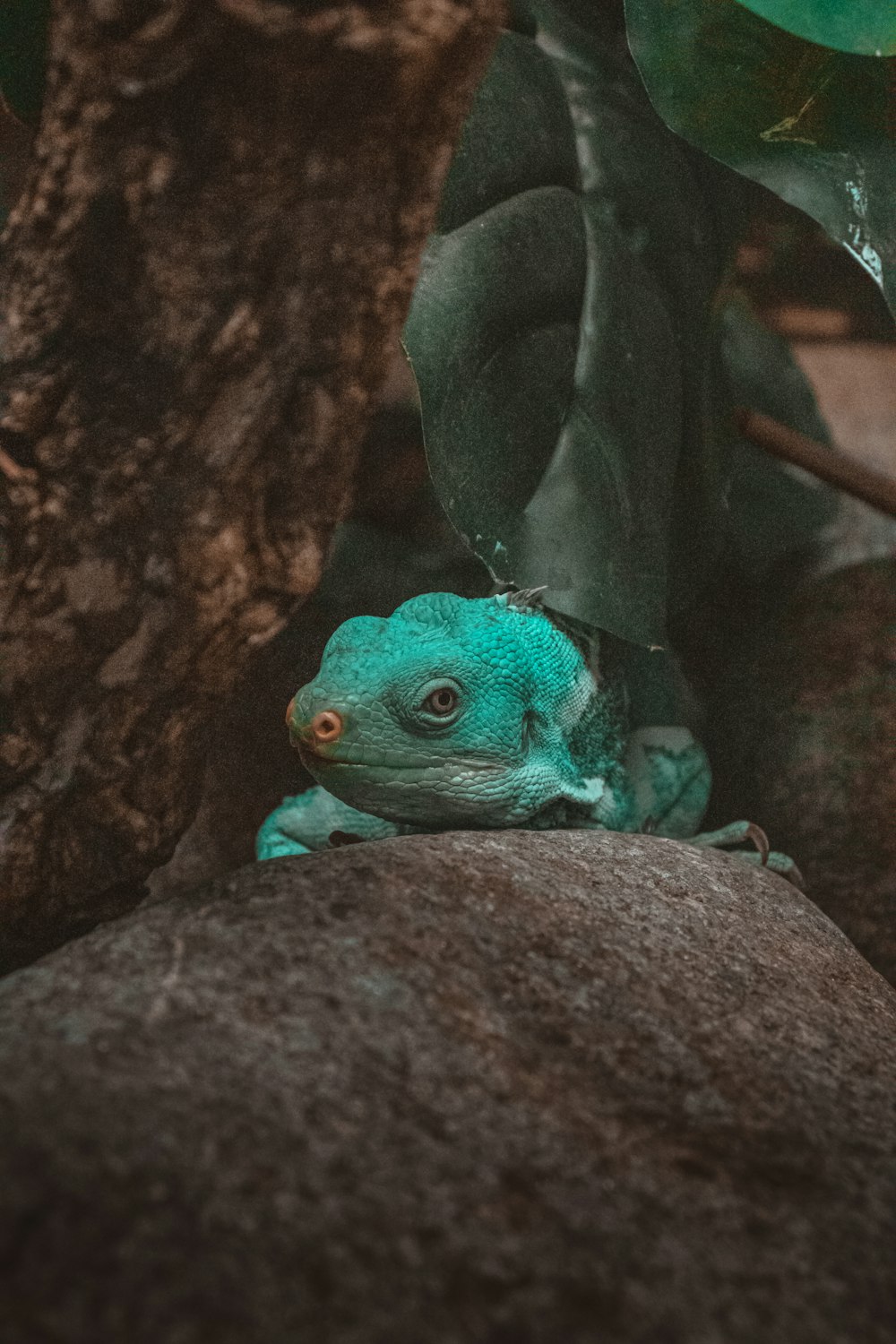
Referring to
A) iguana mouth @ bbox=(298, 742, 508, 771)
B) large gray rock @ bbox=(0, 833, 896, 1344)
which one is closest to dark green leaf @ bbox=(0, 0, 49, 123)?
iguana mouth @ bbox=(298, 742, 508, 771)

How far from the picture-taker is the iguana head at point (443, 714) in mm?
1627

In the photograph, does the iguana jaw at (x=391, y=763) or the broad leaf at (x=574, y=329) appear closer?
the iguana jaw at (x=391, y=763)

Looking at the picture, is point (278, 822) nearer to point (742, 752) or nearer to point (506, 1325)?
point (742, 752)

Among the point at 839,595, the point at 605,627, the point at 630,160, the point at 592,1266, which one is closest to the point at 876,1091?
the point at 592,1266

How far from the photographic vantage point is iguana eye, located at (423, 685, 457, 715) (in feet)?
5.54

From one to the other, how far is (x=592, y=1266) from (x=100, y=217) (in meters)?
1.17

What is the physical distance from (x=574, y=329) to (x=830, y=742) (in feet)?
3.54

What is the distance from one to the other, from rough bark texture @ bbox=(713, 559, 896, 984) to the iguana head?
642 millimetres

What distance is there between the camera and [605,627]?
1888 mm

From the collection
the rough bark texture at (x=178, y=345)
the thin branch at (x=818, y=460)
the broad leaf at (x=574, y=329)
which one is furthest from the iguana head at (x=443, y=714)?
the thin branch at (x=818, y=460)

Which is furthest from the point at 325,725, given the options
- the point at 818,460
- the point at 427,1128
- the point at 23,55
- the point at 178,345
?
the point at 818,460

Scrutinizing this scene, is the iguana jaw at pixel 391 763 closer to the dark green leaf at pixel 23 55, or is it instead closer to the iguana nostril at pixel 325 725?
the iguana nostril at pixel 325 725

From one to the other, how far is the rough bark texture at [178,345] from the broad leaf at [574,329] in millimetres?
420

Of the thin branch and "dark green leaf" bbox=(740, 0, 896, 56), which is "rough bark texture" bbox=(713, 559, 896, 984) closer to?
the thin branch
